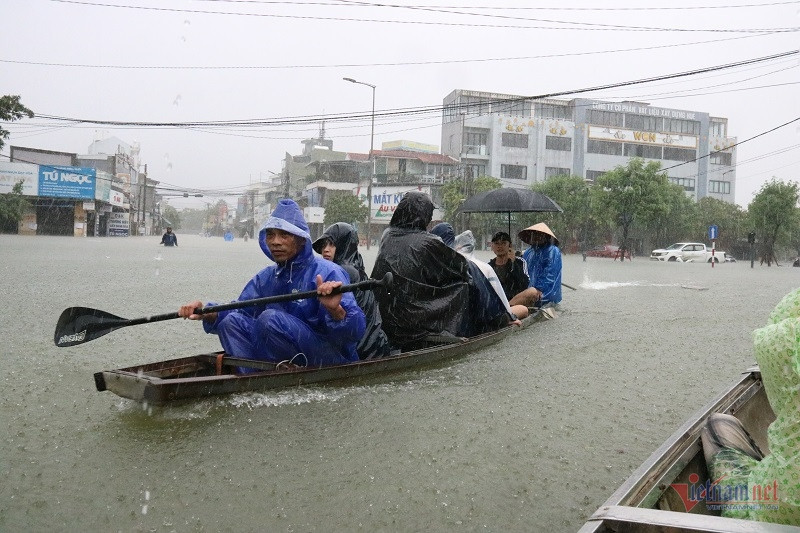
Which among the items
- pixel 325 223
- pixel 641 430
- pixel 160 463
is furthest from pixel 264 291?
pixel 325 223

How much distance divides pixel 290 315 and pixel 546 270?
572 centimetres

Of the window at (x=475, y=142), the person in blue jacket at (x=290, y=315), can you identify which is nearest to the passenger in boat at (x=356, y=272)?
the person in blue jacket at (x=290, y=315)

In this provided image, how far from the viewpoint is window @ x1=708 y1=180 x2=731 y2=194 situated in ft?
199

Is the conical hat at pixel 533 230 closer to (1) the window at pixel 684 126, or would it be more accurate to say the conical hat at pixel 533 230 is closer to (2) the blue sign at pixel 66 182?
(2) the blue sign at pixel 66 182

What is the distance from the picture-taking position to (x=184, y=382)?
4168 millimetres

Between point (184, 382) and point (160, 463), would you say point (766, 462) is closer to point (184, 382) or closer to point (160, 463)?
point (160, 463)

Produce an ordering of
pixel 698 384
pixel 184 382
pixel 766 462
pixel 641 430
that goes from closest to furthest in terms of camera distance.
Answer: pixel 766 462, pixel 184 382, pixel 641 430, pixel 698 384

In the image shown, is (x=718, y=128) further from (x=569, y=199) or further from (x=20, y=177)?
(x=20, y=177)

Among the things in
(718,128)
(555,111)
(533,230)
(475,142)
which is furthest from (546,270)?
(718,128)

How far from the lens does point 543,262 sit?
9.57 metres

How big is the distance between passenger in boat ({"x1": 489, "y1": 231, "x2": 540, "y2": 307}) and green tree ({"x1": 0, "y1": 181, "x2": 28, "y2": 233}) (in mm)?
40326

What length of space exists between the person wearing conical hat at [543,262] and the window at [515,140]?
45.8 m

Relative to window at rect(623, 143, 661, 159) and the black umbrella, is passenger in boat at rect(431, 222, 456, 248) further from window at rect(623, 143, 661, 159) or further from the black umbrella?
window at rect(623, 143, 661, 159)

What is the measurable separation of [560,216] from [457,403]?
142 feet
